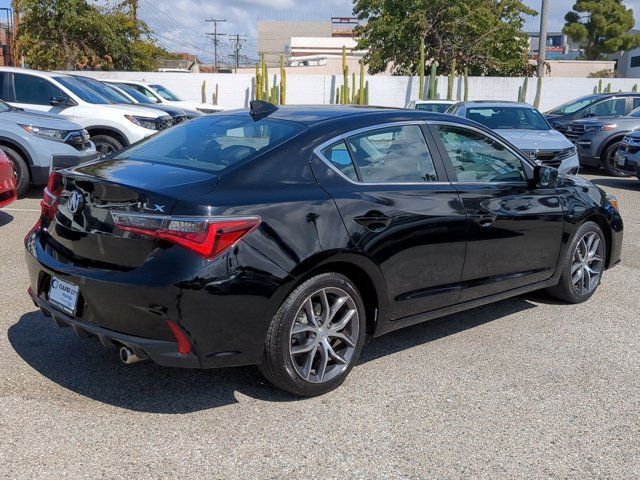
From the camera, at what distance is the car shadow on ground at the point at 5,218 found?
27.4 feet

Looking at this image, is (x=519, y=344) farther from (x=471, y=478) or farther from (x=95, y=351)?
(x=95, y=351)

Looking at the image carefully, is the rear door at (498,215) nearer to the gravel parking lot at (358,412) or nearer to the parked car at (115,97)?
the gravel parking lot at (358,412)

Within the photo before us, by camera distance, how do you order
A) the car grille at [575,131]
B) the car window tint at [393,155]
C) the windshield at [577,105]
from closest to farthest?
the car window tint at [393,155]
the car grille at [575,131]
the windshield at [577,105]

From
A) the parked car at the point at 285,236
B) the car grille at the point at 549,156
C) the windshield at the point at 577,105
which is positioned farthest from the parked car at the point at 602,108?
the parked car at the point at 285,236

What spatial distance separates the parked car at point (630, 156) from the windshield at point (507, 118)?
145 cm

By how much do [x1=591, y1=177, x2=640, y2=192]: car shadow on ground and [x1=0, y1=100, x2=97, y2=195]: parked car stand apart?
9.41 meters

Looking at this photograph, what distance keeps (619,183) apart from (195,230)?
1224 cm

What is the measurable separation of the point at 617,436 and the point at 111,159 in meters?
3.26

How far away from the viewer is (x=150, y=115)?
1189 cm

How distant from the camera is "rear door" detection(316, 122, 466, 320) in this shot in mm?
3979

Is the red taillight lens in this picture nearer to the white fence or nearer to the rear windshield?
the rear windshield

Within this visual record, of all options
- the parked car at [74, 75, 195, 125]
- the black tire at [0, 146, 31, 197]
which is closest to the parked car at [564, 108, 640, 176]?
the parked car at [74, 75, 195, 125]

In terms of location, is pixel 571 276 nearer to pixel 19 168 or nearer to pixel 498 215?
pixel 498 215

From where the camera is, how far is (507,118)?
12484 millimetres
